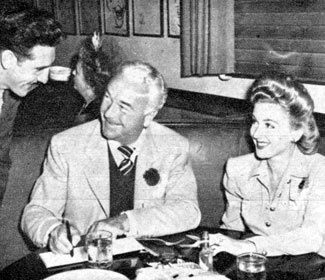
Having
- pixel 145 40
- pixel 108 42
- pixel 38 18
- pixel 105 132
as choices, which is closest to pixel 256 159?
pixel 105 132

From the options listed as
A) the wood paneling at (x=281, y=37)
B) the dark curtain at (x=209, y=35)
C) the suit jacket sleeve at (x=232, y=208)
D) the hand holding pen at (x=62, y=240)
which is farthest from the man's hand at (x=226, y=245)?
the dark curtain at (x=209, y=35)

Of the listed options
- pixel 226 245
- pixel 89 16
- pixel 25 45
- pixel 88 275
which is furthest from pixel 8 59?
pixel 89 16

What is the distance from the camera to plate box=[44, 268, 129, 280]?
168 cm

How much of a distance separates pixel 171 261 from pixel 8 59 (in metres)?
1.25

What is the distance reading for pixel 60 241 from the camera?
197 cm

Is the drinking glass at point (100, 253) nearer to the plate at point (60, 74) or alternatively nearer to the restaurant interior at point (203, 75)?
the restaurant interior at point (203, 75)

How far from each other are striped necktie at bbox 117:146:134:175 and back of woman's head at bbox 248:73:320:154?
2.23 feet

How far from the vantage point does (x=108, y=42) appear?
582cm

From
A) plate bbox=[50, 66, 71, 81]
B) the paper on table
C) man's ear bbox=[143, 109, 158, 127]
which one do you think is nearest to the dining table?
the paper on table

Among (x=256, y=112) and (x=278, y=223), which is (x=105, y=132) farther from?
(x=278, y=223)

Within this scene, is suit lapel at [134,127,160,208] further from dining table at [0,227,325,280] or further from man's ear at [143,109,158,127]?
dining table at [0,227,325,280]

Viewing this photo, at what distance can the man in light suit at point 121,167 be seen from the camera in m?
2.55

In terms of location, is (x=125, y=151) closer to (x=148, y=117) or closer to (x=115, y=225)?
(x=148, y=117)

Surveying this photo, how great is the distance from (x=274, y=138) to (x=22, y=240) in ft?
5.00
